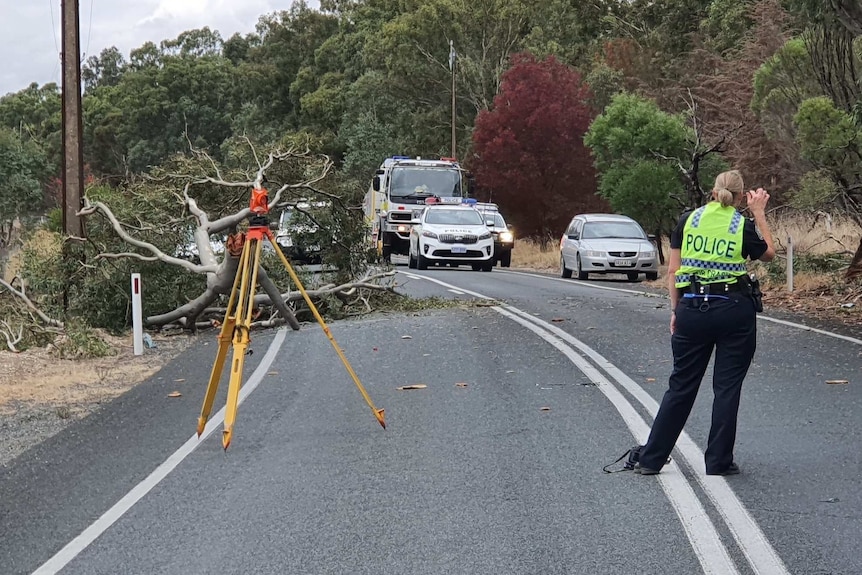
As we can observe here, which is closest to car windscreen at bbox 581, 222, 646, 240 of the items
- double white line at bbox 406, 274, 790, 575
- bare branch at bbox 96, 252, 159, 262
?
bare branch at bbox 96, 252, 159, 262

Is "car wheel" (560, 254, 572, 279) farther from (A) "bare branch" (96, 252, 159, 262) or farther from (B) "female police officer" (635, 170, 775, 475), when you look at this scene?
(B) "female police officer" (635, 170, 775, 475)

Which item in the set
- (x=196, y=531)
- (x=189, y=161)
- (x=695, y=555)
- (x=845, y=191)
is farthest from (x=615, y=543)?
(x=845, y=191)

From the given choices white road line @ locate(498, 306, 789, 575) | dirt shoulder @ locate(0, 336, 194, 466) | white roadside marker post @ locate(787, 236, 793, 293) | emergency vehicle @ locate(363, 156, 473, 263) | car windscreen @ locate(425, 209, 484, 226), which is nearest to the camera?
white road line @ locate(498, 306, 789, 575)

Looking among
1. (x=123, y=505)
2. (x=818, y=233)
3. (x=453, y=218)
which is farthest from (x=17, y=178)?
(x=123, y=505)

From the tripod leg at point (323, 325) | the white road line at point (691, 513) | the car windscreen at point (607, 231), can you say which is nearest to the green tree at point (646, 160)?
the car windscreen at point (607, 231)

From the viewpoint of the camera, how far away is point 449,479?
7.26m

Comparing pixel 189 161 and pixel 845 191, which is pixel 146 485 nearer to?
pixel 189 161

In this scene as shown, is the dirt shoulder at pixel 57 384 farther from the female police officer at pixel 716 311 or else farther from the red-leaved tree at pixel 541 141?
the red-leaved tree at pixel 541 141

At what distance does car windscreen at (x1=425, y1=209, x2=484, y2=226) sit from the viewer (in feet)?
104

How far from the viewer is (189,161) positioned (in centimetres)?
1803

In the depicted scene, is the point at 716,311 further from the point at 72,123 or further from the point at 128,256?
the point at 72,123

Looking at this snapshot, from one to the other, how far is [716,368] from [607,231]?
22242 mm

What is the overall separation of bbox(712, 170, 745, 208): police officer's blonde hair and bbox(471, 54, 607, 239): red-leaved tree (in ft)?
121

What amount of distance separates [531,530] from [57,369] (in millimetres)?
9200
